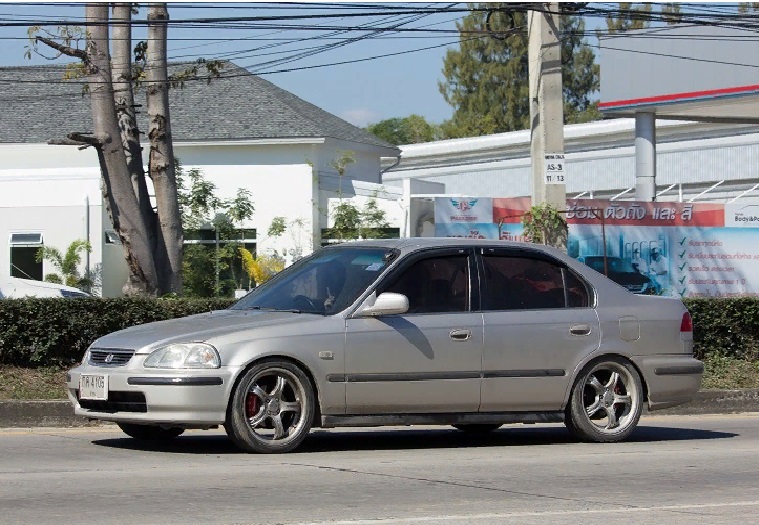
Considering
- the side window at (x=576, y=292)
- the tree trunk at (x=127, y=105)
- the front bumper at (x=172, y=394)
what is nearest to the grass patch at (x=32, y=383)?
the front bumper at (x=172, y=394)

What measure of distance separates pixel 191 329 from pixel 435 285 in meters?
2.01

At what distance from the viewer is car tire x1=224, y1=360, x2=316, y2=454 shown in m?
9.34

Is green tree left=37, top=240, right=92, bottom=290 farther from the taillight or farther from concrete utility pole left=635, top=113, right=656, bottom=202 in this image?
the taillight

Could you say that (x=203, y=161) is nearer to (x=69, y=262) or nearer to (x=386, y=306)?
(x=69, y=262)

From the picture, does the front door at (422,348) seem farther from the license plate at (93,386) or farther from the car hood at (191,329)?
the license plate at (93,386)

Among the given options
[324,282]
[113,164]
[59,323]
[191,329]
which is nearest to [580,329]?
[324,282]

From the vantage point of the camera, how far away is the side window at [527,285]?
414 inches

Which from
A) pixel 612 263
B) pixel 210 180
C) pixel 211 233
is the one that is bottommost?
pixel 612 263

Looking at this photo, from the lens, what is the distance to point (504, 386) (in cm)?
1031

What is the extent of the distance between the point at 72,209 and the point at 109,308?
19408 millimetres

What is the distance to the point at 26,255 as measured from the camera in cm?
3381

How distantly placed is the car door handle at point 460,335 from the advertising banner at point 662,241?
1404 cm

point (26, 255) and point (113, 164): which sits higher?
point (113, 164)

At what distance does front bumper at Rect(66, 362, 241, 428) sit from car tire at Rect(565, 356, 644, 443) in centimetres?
304
